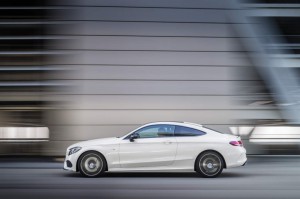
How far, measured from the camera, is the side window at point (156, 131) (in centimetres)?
1171

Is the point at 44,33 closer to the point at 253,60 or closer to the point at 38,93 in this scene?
the point at 38,93

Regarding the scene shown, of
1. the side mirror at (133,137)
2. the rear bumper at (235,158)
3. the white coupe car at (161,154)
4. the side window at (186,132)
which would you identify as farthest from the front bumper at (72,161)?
the rear bumper at (235,158)

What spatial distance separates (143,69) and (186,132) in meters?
5.12

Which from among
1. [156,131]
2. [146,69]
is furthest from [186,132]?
[146,69]

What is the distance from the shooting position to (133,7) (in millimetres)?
16312

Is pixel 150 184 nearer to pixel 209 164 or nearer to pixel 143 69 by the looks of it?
pixel 209 164

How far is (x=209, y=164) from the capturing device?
11.6 metres

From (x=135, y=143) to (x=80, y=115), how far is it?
5052 mm

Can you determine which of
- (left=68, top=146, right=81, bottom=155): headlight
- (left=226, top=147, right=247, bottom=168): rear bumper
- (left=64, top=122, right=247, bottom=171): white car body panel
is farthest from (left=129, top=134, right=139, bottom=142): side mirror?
(left=226, top=147, right=247, bottom=168): rear bumper

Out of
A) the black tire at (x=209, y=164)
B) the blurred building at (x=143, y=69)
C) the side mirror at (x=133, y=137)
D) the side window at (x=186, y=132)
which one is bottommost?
the black tire at (x=209, y=164)

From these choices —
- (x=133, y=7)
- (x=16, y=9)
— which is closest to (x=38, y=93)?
(x=16, y=9)

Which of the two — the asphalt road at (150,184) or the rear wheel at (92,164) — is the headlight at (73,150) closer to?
the rear wheel at (92,164)

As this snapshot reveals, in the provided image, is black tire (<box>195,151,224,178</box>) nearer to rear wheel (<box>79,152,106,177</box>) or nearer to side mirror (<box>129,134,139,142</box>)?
side mirror (<box>129,134,139,142</box>)

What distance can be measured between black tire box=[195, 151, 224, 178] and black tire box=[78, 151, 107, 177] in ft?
7.38
